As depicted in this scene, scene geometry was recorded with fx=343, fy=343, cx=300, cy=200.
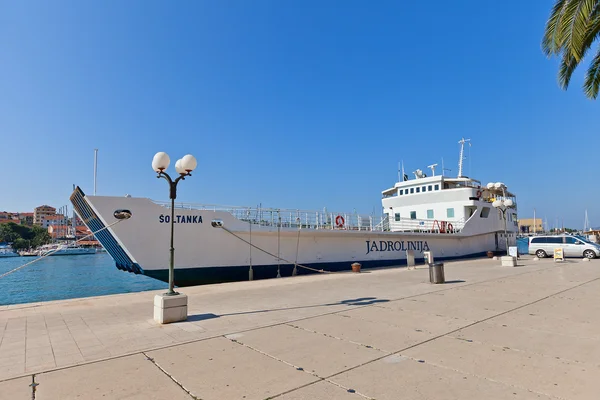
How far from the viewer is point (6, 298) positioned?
17.0m

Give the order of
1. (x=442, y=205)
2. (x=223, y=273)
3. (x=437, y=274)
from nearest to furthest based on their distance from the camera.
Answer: (x=437, y=274), (x=223, y=273), (x=442, y=205)

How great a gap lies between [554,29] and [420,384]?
34.2 ft

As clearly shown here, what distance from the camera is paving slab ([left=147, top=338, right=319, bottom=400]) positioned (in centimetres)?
353

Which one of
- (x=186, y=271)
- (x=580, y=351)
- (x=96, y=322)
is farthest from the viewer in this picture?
(x=186, y=271)

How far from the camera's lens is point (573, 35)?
822 cm

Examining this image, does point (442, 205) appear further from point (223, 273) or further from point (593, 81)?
point (223, 273)

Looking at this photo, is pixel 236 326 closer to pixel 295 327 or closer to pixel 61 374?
pixel 295 327

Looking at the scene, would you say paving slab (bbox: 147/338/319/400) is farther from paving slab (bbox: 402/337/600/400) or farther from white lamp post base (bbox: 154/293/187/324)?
paving slab (bbox: 402/337/600/400)

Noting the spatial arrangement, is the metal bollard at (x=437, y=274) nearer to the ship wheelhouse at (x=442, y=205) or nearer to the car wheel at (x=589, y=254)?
the ship wheelhouse at (x=442, y=205)

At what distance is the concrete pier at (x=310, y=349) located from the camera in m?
3.57

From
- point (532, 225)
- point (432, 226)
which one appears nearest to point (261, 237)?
point (432, 226)

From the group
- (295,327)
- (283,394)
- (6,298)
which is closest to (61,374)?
(283,394)

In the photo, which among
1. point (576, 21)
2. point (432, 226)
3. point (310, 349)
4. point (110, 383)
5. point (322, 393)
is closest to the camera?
point (322, 393)

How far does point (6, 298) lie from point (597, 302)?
23.4 m
